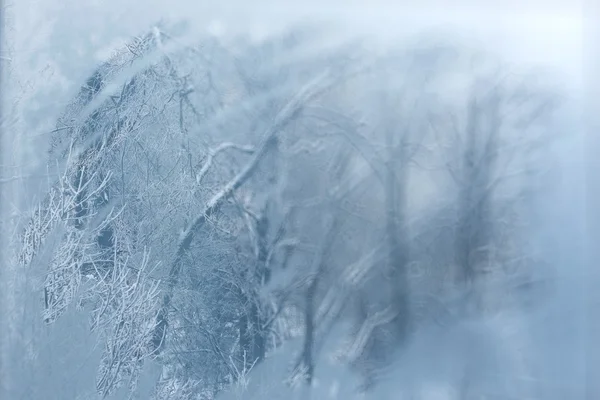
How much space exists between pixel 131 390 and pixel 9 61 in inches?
42.5

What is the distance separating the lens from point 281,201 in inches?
89.6

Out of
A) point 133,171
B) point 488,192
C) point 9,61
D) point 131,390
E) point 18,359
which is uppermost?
point 9,61

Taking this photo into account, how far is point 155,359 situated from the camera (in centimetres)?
224

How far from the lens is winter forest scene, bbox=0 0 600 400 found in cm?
221

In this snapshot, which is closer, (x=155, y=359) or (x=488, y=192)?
(x=155, y=359)

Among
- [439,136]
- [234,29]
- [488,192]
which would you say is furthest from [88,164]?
[488,192]

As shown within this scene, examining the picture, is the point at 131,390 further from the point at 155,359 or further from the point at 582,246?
the point at 582,246

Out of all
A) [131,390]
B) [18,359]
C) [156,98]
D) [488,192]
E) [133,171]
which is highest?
[156,98]

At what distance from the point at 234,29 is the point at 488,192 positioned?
3.25ft

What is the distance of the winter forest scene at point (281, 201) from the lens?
2209 mm

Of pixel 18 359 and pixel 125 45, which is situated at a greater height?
pixel 125 45

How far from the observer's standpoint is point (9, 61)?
2.21 meters

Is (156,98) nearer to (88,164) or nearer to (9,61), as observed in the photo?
(88,164)

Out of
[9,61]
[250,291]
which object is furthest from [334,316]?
[9,61]
